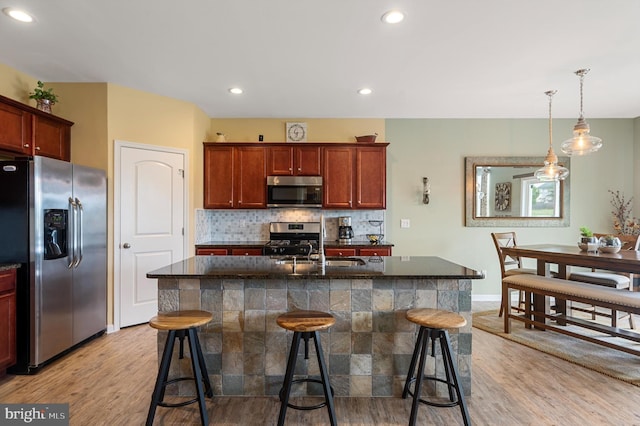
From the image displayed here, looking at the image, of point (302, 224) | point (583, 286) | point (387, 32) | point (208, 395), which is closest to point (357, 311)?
point (208, 395)

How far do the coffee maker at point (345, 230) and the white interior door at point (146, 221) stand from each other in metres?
2.09

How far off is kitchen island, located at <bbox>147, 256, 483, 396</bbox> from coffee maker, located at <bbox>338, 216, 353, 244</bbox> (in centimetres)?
232

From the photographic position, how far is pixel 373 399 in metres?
2.13

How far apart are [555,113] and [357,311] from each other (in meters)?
4.28

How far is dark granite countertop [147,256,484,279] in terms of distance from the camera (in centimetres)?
195

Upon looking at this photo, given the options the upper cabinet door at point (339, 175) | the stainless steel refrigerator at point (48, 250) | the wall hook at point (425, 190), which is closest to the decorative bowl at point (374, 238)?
the upper cabinet door at point (339, 175)

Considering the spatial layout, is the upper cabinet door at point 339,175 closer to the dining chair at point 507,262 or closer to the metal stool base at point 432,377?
the dining chair at point 507,262

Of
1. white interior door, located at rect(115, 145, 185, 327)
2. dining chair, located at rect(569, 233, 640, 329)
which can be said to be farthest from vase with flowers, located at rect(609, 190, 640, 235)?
white interior door, located at rect(115, 145, 185, 327)

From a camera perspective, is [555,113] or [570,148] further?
[555,113]

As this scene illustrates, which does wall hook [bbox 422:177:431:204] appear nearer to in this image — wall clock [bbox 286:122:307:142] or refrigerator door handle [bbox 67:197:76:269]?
wall clock [bbox 286:122:307:142]

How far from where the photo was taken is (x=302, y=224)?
4.63m

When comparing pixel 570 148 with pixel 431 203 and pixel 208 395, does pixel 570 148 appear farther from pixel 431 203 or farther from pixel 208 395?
pixel 208 395

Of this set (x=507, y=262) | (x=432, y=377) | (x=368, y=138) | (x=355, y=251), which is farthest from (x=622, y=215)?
(x=432, y=377)

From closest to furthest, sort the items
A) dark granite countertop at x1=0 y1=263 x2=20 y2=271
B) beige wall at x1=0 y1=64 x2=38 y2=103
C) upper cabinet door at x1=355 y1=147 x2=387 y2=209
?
dark granite countertop at x1=0 y1=263 x2=20 y2=271, beige wall at x1=0 y1=64 x2=38 y2=103, upper cabinet door at x1=355 y1=147 x2=387 y2=209
